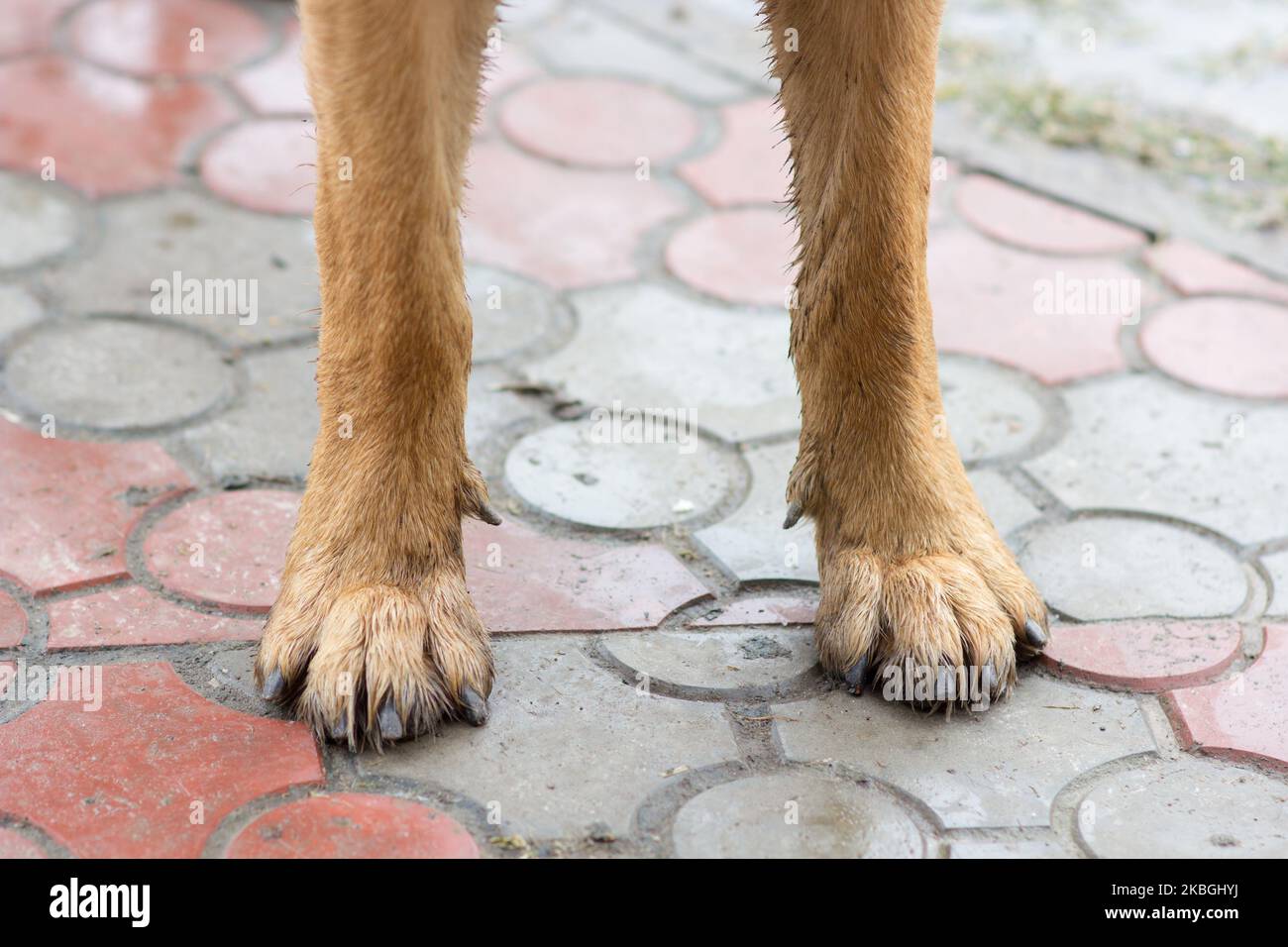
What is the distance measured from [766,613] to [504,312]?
3.38 feet

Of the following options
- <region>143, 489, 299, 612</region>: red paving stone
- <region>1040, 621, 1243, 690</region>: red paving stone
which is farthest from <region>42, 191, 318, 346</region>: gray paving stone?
<region>1040, 621, 1243, 690</region>: red paving stone

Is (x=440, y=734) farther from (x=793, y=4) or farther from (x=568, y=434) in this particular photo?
(x=793, y=4)

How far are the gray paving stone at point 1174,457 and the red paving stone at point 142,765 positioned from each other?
1337 mm

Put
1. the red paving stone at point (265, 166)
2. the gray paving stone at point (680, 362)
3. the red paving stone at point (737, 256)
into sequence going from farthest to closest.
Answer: the red paving stone at point (265, 166)
the red paving stone at point (737, 256)
the gray paving stone at point (680, 362)

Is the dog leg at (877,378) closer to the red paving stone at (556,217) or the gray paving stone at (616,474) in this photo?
Answer: the gray paving stone at (616,474)

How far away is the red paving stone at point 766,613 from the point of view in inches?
81.2

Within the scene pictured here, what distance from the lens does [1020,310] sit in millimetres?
2947

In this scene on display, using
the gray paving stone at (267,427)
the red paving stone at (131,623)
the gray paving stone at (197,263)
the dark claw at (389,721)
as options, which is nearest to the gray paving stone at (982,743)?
the dark claw at (389,721)

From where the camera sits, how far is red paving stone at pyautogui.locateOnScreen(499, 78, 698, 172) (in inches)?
137

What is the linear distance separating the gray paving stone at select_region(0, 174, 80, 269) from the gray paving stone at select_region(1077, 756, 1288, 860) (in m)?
2.21

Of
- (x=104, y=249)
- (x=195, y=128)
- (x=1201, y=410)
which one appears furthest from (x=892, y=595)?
(x=195, y=128)

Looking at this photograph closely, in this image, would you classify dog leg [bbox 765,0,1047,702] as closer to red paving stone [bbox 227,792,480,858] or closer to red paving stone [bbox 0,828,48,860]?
red paving stone [bbox 227,792,480,858]

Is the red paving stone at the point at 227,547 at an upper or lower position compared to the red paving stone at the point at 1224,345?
lower

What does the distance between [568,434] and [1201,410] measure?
3.73 ft
